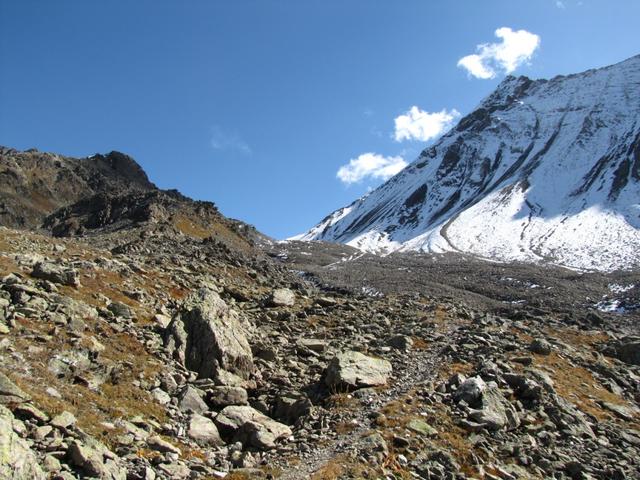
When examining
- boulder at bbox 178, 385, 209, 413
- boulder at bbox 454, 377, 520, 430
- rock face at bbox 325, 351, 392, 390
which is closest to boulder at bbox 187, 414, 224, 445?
boulder at bbox 178, 385, 209, 413

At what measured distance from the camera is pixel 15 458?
10.3 m

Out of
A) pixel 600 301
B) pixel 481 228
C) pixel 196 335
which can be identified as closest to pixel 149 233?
pixel 196 335

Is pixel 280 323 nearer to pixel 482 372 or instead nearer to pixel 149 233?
pixel 482 372

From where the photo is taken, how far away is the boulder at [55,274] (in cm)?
2250

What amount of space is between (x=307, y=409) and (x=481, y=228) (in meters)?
175

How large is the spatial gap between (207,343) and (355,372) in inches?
267

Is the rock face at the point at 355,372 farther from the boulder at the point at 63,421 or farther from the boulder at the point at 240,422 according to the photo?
the boulder at the point at 63,421

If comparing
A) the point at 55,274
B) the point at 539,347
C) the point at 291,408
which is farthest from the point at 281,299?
the point at 539,347

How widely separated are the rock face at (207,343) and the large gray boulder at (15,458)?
10.3 meters

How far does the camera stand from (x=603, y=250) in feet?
450

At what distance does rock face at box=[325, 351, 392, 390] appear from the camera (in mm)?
21109

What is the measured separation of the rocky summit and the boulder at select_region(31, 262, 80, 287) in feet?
0.22

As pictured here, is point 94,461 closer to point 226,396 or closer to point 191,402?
point 191,402

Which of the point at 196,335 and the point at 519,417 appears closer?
the point at 519,417
